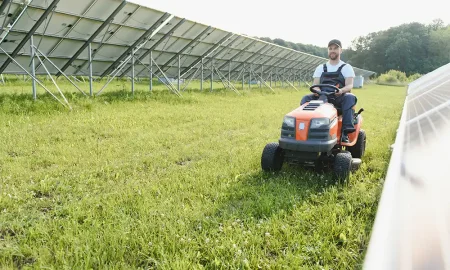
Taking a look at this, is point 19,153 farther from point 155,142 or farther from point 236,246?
point 236,246

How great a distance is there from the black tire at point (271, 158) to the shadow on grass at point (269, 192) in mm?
75

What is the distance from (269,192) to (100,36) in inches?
345

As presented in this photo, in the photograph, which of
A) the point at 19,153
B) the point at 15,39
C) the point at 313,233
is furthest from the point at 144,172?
the point at 15,39

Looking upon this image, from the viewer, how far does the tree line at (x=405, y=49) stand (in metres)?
72.6

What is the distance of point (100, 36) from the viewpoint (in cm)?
1044

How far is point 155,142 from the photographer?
5969 millimetres

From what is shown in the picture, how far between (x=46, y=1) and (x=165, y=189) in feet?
21.4

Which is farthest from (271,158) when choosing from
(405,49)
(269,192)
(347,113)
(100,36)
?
(405,49)

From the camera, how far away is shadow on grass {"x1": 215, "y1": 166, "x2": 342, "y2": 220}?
3139 millimetres

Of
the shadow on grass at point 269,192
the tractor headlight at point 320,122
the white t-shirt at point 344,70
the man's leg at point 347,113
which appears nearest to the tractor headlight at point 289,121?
the tractor headlight at point 320,122

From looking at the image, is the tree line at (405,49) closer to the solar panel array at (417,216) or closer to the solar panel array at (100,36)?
the solar panel array at (100,36)

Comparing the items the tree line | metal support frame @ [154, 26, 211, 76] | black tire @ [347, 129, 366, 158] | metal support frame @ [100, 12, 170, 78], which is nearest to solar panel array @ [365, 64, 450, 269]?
black tire @ [347, 129, 366, 158]

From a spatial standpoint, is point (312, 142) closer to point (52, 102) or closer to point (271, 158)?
point (271, 158)

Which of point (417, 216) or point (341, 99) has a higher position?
point (341, 99)
